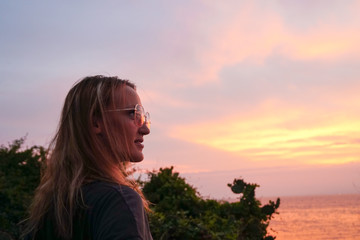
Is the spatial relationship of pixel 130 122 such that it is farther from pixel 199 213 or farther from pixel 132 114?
pixel 199 213

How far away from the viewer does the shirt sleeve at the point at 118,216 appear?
1566 mm

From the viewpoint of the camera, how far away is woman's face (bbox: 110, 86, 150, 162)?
2.00 metres

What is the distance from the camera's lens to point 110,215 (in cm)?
160

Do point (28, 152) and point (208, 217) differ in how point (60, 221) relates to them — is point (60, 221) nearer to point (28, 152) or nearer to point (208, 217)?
point (208, 217)

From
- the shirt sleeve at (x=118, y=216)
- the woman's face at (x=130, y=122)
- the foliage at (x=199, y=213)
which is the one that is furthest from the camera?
the foliage at (x=199, y=213)

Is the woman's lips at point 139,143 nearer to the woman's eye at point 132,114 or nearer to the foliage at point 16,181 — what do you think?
the woman's eye at point 132,114

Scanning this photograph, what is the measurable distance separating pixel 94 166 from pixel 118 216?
0.36 m

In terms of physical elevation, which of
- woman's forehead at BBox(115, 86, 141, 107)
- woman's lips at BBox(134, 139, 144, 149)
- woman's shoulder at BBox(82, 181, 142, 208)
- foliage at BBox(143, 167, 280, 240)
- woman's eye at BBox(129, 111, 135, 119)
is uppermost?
woman's forehead at BBox(115, 86, 141, 107)

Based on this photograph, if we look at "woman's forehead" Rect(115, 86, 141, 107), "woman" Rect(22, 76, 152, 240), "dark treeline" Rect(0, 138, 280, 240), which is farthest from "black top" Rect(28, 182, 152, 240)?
"dark treeline" Rect(0, 138, 280, 240)

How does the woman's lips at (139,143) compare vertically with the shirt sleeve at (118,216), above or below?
above

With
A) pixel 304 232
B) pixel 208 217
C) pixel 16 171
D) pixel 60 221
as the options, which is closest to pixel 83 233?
pixel 60 221

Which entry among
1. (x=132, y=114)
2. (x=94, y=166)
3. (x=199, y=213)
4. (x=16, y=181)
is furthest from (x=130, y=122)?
(x=16, y=181)

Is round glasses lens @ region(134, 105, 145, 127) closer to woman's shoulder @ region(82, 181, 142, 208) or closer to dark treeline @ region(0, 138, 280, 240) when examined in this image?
woman's shoulder @ region(82, 181, 142, 208)

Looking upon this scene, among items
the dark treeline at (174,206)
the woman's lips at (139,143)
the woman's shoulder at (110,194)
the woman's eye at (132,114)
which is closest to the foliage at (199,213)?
the dark treeline at (174,206)
